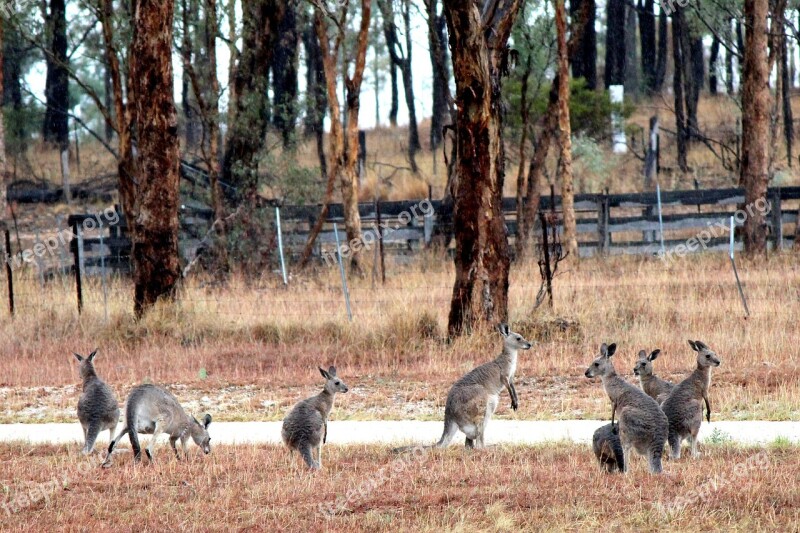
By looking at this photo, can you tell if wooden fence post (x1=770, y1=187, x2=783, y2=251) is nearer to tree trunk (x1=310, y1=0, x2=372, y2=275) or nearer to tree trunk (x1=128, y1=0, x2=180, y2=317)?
tree trunk (x1=310, y1=0, x2=372, y2=275)

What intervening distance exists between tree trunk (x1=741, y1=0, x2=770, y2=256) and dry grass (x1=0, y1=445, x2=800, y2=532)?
17.6 meters

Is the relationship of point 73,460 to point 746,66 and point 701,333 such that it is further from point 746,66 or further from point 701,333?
point 746,66

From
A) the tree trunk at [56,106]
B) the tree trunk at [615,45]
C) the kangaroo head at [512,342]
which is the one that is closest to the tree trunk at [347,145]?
the kangaroo head at [512,342]

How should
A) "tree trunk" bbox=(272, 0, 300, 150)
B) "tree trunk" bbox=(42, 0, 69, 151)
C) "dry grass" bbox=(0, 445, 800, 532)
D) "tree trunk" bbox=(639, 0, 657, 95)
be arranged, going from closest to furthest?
"dry grass" bbox=(0, 445, 800, 532) → "tree trunk" bbox=(272, 0, 300, 150) → "tree trunk" bbox=(42, 0, 69, 151) → "tree trunk" bbox=(639, 0, 657, 95)

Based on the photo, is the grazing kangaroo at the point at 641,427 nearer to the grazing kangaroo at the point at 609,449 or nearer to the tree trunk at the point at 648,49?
the grazing kangaroo at the point at 609,449

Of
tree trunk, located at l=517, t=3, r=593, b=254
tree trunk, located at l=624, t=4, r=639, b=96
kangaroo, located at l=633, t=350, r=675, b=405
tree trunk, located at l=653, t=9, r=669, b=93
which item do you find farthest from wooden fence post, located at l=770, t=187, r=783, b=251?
tree trunk, located at l=624, t=4, r=639, b=96

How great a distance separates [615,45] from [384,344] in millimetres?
37259

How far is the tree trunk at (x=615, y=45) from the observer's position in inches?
1951

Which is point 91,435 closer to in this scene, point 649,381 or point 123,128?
point 649,381

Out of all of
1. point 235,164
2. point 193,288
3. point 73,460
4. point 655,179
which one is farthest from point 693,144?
point 73,460

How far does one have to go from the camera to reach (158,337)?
1750cm

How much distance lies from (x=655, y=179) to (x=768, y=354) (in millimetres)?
25220

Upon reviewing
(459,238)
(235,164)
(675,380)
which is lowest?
(675,380)

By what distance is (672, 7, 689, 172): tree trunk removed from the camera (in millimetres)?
42750
